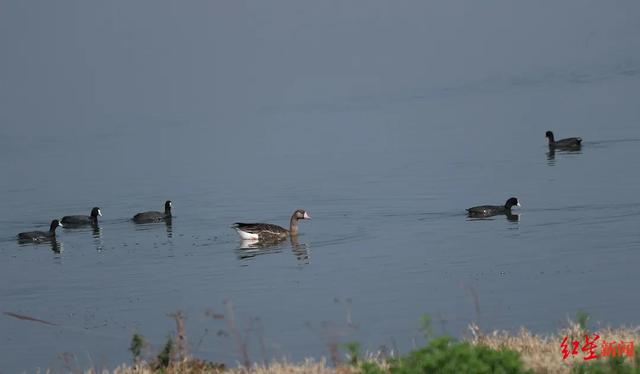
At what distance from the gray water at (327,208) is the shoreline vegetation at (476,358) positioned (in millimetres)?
641

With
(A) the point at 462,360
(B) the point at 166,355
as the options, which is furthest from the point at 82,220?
(A) the point at 462,360

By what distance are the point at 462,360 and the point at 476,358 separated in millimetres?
124

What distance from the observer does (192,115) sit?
8038cm

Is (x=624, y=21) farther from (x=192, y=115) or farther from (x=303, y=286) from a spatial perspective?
(x=303, y=286)

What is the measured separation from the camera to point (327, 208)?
35.8 metres

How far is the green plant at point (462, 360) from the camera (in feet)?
34.4

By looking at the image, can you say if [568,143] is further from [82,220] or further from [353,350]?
[353,350]

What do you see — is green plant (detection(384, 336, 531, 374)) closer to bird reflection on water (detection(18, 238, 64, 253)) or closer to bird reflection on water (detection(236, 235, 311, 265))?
bird reflection on water (detection(236, 235, 311, 265))

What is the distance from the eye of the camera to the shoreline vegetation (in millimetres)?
10562

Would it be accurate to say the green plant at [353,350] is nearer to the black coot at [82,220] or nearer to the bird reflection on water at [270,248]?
the bird reflection on water at [270,248]

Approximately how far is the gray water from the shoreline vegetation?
64cm

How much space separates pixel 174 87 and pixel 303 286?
84219 mm

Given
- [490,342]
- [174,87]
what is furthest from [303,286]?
[174,87]

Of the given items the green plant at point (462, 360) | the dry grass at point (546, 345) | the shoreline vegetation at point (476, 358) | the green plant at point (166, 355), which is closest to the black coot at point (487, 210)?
the dry grass at point (546, 345)
